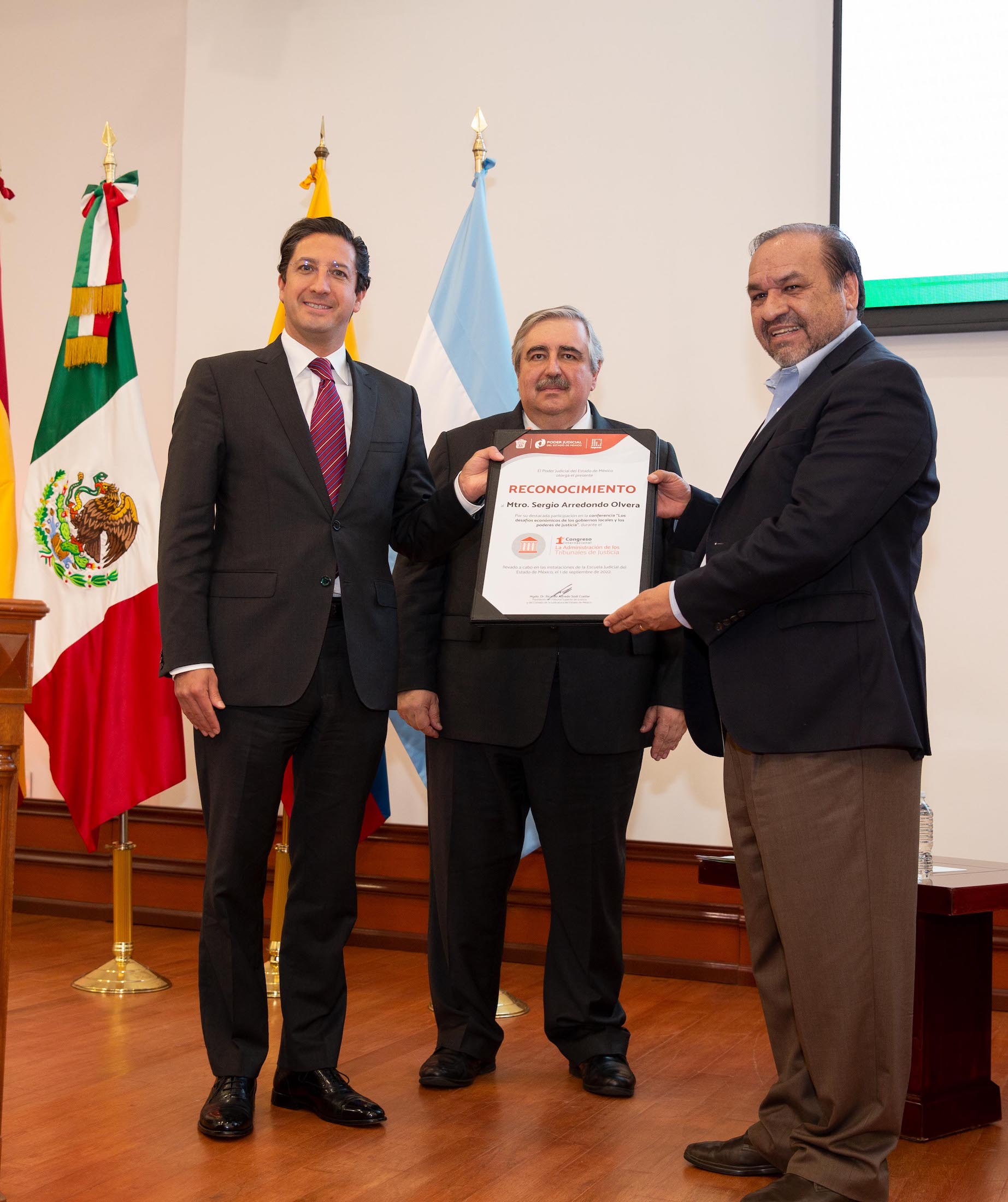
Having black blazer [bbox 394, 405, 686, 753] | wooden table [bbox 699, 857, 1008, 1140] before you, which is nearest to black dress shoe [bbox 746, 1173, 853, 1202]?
wooden table [bbox 699, 857, 1008, 1140]

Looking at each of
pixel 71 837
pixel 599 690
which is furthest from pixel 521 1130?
pixel 71 837

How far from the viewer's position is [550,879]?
2613mm

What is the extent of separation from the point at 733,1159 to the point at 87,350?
9.52ft

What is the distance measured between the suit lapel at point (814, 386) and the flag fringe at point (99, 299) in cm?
232

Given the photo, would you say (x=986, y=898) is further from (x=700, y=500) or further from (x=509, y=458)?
(x=509, y=458)

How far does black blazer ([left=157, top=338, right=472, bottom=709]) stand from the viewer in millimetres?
2254

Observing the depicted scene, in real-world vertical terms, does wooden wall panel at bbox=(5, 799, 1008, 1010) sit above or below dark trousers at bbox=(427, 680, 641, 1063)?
below

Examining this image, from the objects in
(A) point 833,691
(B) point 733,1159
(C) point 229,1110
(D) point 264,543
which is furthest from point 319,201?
(B) point 733,1159

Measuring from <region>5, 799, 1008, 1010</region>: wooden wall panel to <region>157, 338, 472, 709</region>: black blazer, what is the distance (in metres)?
1.70

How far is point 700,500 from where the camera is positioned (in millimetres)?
2482

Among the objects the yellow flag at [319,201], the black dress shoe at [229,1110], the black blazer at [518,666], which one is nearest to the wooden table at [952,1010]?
the black blazer at [518,666]

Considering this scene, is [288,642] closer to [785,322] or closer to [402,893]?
[785,322]

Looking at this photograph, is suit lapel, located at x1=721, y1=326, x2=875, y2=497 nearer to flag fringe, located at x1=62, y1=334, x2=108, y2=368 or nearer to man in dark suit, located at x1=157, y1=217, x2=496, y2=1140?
man in dark suit, located at x1=157, y1=217, x2=496, y2=1140

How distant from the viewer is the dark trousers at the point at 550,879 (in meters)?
2.58
